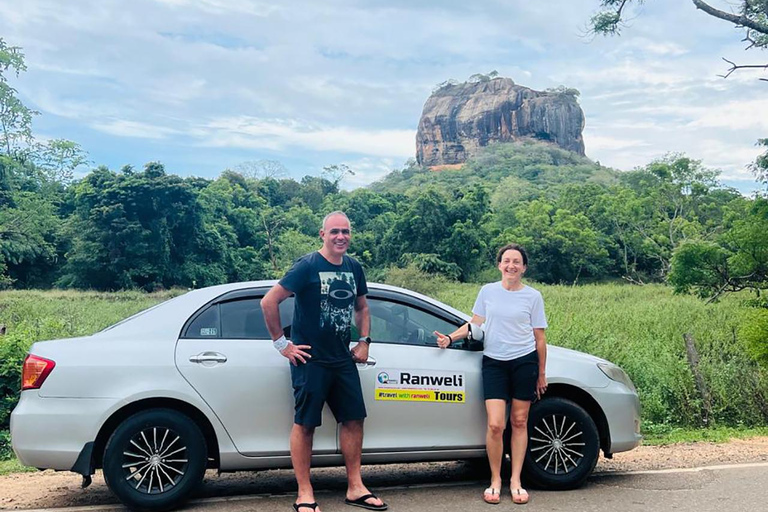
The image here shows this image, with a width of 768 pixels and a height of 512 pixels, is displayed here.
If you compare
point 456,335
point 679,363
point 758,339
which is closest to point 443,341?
point 456,335

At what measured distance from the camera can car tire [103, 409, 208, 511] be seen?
4879 mm

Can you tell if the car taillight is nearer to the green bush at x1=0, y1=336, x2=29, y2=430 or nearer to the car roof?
the car roof

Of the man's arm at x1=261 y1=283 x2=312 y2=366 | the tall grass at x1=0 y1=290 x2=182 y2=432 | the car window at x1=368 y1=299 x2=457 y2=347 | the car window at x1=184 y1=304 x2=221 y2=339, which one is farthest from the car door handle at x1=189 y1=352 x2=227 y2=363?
the tall grass at x1=0 y1=290 x2=182 y2=432

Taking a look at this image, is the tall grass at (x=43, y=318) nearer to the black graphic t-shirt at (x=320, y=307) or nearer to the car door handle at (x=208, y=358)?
the car door handle at (x=208, y=358)

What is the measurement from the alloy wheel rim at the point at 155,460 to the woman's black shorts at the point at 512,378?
223 centimetres

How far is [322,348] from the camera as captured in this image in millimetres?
4922

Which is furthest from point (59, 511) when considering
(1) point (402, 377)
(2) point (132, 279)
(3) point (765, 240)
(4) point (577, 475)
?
(2) point (132, 279)

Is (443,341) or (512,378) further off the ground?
(443,341)

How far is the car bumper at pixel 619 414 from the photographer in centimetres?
576

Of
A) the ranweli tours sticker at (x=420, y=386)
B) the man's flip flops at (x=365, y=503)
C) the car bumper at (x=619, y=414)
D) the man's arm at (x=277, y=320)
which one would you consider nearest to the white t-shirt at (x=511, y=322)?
the ranweli tours sticker at (x=420, y=386)

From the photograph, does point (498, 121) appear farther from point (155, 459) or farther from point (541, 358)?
point (155, 459)

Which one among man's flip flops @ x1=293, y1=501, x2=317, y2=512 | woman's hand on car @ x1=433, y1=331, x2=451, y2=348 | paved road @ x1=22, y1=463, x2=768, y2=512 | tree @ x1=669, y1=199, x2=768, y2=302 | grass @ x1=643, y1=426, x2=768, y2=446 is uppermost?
tree @ x1=669, y1=199, x2=768, y2=302

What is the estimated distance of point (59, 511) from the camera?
5141 millimetres

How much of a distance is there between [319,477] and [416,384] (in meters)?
1.51
